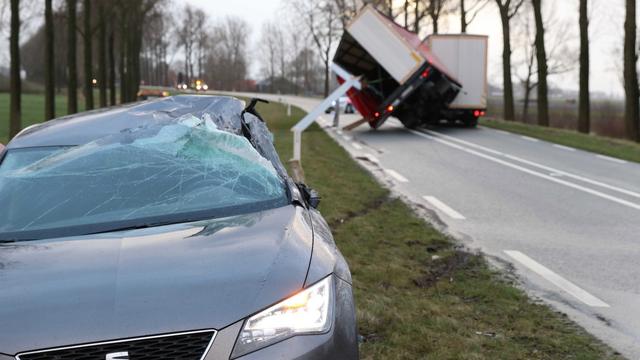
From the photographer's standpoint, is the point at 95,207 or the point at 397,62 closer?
the point at 95,207

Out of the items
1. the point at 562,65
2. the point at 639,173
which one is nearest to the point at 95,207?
the point at 639,173

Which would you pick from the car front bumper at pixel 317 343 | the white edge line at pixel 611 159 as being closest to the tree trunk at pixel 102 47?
the white edge line at pixel 611 159

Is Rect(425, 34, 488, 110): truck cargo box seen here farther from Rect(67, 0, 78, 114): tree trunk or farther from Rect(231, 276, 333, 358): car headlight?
Rect(231, 276, 333, 358): car headlight

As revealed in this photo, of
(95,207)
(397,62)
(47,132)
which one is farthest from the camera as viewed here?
(397,62)

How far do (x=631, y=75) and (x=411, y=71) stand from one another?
836 cm

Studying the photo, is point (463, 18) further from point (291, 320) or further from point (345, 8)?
point (291, 320)

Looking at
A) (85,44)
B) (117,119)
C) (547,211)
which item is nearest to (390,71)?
(547,211)

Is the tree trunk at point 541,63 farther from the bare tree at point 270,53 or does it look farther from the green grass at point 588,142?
the bare tree at point 270,53

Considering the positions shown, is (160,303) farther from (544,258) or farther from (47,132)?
(544,258)

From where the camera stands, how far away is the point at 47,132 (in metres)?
4.11

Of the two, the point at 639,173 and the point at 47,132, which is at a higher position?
the point at 47,132

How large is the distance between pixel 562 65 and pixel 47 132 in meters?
57.5

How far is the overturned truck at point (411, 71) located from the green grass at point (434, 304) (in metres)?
11.2

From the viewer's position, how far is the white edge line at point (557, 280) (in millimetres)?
4766
